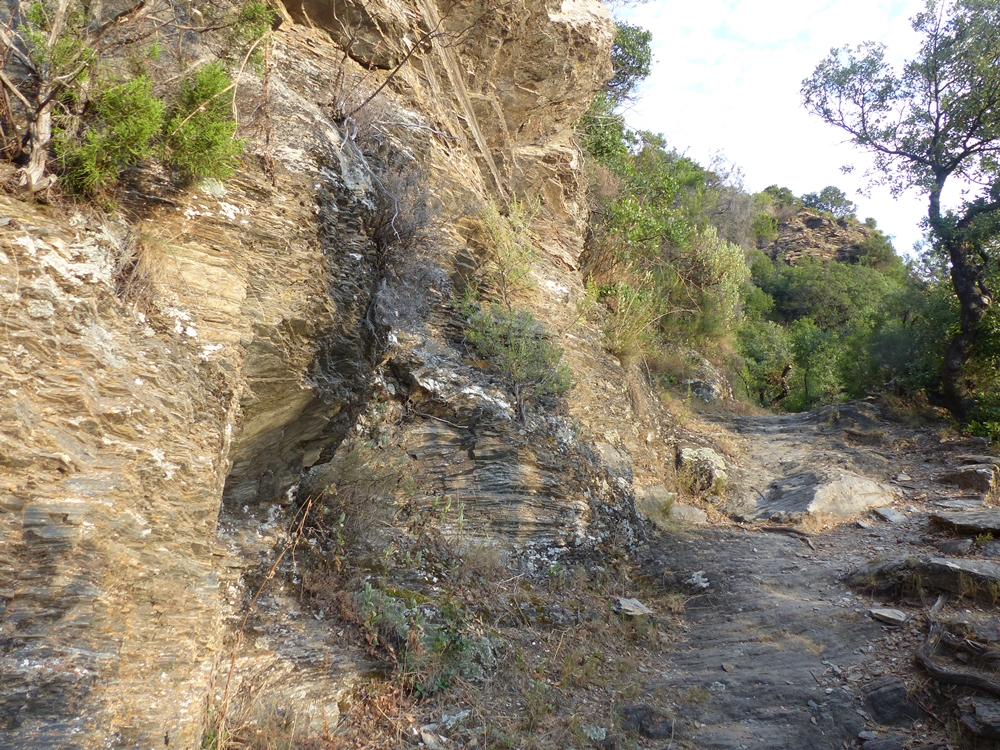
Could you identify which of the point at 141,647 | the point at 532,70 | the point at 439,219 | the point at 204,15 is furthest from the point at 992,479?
the point at 204,15

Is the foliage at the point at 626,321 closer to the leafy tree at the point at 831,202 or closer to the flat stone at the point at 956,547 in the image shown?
the flat stone at the point at 956,547

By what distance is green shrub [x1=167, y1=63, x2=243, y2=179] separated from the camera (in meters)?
4.07

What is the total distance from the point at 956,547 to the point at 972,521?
0.66 metres

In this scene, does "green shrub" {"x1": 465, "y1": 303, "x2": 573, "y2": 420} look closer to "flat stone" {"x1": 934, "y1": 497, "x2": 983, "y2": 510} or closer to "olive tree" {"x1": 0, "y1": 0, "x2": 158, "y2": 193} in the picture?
"olive tree" {"x1": 0, "y1": 0, "x2": 158, "y2": 193}

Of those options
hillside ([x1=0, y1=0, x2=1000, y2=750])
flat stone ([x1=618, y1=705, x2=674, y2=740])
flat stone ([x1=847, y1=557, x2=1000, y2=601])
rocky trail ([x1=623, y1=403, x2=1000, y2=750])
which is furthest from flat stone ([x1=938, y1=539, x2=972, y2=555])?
flat stone ([x1=618, y1=705, x2=674, y2=740])

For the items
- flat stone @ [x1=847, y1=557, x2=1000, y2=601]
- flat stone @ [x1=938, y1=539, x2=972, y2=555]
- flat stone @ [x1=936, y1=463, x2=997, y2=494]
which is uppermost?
flat stone @ [x1=936, y1=463, x2=997, y2=494]

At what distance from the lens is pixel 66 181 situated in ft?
11.4

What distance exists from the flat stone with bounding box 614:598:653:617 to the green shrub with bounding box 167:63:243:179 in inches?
198

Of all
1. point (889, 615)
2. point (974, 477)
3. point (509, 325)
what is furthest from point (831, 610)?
point (974, 477)

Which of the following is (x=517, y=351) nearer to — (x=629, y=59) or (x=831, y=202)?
(x=629, y=59)

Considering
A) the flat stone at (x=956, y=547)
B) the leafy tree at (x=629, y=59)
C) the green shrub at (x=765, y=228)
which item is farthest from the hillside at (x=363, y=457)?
the green shrub at (x=765, y=228)

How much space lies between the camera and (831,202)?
39844 millimetres

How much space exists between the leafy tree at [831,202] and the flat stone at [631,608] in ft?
129

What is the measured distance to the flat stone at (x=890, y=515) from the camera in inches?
313
